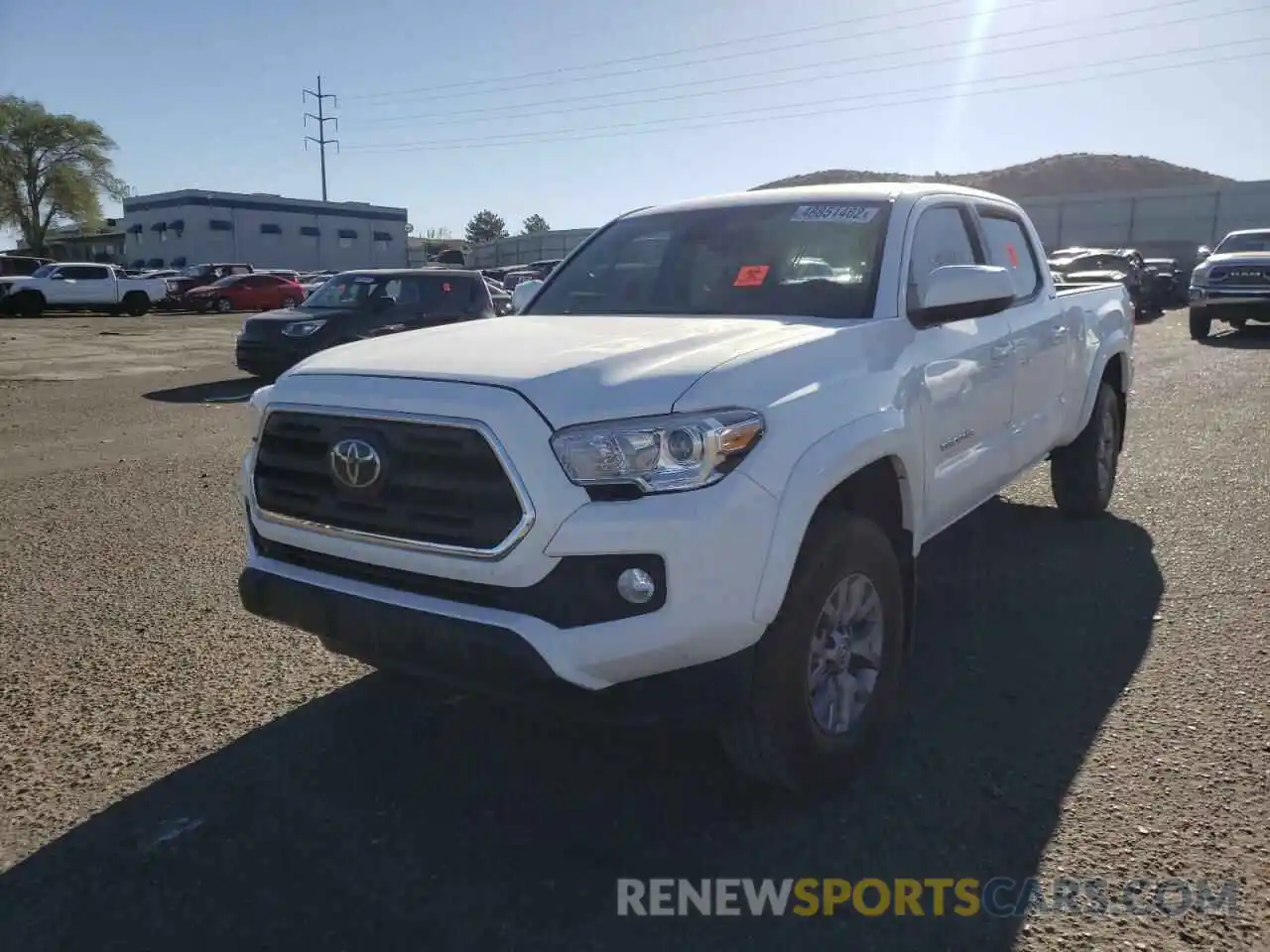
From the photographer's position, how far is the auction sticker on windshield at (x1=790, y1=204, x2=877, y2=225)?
4051mm

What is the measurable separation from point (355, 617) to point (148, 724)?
4.24 feet

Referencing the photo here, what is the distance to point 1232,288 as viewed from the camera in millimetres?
17906

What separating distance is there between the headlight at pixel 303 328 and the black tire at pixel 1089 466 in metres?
9.31

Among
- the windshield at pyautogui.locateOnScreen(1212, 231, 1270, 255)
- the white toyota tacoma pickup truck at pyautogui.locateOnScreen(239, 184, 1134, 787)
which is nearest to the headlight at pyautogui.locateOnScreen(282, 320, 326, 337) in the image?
the white toyota tacoma pickup truck at pyautogui.locateOnScreen(239, 184, 1134, 787)

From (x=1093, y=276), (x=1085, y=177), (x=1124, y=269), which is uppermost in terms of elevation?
(x=1085, y=177)

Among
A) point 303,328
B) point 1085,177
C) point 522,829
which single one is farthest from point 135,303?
point 1085,177

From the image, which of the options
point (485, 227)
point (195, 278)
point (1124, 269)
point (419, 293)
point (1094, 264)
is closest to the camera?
point (419, 293)

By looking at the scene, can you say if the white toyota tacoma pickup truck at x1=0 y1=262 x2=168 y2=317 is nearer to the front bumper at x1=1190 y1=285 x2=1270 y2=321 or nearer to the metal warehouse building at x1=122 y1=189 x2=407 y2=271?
the front bumper at x1=1190 y1=285 x2=1270 y2=321

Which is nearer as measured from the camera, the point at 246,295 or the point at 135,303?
the point at 135,303

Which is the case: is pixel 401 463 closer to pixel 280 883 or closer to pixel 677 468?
pixel 677 468

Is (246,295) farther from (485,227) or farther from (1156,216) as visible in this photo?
(485,227)

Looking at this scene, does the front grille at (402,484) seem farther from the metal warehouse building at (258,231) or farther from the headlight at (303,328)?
the metal warehouse building at (258,231)

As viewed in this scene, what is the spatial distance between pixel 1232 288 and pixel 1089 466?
47.7 ft

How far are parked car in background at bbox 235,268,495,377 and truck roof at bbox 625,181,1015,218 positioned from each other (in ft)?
26.4
